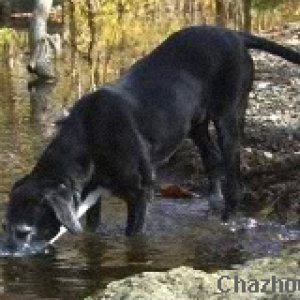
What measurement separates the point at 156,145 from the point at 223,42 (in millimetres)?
1114

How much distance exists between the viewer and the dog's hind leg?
8766mm

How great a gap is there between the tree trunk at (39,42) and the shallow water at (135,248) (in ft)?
28.9

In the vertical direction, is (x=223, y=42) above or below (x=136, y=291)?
above

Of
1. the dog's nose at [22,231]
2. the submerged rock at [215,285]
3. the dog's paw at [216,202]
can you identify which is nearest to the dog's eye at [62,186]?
the dog's nose at [22,231]

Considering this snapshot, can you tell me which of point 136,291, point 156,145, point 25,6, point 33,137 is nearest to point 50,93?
point 33,137

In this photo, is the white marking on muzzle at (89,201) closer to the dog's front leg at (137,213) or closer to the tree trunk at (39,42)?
the dog's front leg at (137,213)

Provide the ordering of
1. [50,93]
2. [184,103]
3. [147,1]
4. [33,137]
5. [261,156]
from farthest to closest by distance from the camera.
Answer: [147,1], [50,93], [33,137], [261,156], [184,103]

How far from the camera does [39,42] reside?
61.0 ft

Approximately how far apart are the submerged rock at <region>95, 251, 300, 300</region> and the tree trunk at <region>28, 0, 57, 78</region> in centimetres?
1385

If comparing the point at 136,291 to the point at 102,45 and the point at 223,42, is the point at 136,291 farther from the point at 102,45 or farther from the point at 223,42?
the point at 102,45

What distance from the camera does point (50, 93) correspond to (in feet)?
52.5

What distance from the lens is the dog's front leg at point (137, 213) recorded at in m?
7.46

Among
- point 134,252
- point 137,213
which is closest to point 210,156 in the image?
point 137,213

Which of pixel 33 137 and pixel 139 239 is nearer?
pixel 139 239
